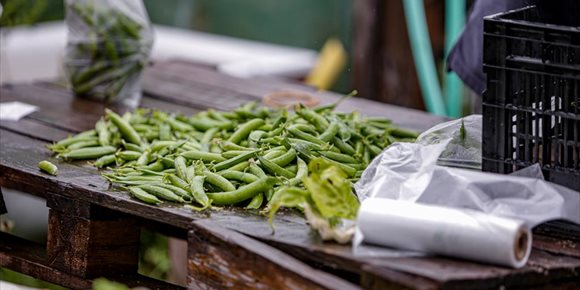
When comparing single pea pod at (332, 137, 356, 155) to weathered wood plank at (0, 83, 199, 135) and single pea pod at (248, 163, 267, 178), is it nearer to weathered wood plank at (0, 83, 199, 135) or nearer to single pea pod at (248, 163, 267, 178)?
single pea pod at (248, 163, 267, 178)

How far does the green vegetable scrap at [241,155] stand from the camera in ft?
11.5

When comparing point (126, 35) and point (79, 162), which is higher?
point (126, 35)

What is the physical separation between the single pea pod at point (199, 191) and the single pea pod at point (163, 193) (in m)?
0.06

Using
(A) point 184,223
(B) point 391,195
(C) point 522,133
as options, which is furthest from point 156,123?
(C) point 522,133

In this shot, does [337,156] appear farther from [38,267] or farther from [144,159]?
[38,267]

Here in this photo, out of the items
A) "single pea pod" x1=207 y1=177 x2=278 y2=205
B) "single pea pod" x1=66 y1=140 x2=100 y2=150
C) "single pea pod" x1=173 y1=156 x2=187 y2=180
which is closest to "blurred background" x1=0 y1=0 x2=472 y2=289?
"single pea pod" x1=66 y1=140 x2=100 y2=150

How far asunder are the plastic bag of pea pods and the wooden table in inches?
4.9

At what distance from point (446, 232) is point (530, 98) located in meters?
0.74

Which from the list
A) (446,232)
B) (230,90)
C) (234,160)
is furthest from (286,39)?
(446,232)

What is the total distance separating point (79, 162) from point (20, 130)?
0.75 meters

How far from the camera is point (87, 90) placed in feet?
19.1

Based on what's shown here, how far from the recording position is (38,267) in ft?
14.1

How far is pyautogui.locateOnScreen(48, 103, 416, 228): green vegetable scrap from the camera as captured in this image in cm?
350

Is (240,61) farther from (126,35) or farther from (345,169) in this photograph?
(345,169)
